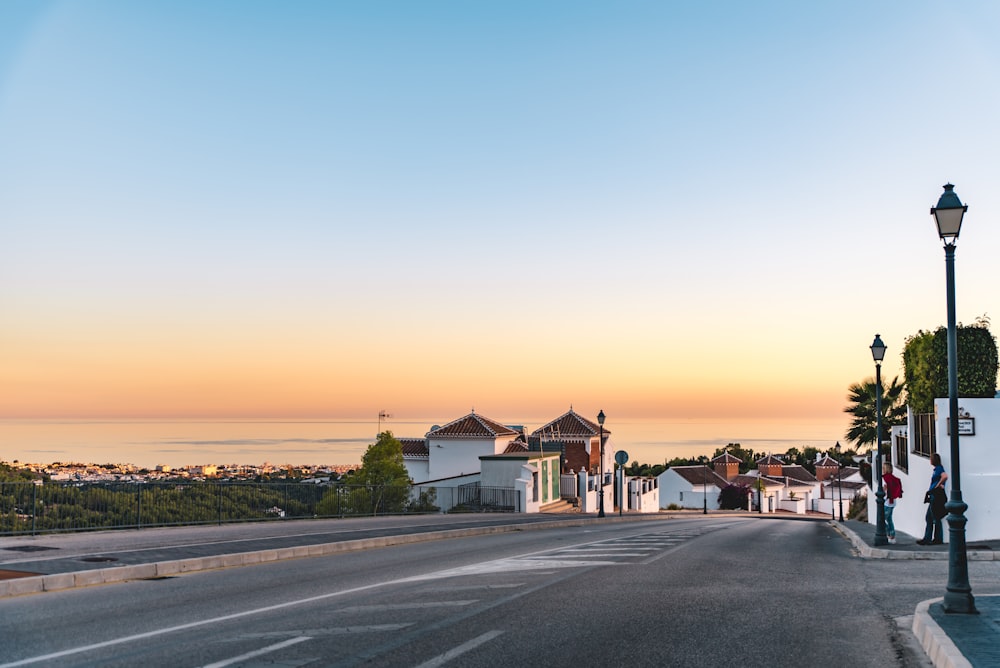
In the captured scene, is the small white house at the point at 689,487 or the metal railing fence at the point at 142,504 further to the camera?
the small white house at the point at 689,487

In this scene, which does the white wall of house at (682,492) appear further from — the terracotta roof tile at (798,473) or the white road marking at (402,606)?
the white road marking at (402,606)

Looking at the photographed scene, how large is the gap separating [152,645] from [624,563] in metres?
9.93

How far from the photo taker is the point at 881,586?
44.3 ft

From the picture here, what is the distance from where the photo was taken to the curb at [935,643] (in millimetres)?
7465

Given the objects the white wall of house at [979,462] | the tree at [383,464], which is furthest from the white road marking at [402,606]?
the tree at [383,464]

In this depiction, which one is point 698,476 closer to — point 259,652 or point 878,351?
point 878,351

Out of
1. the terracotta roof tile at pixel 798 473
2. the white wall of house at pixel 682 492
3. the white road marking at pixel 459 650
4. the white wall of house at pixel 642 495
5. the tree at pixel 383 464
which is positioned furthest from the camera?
the terracotta roof tile at pixel 798 473

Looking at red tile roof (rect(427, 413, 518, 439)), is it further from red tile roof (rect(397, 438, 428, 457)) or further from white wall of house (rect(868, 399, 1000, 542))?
white wall of house (rect(868, 399, 1000, 542))

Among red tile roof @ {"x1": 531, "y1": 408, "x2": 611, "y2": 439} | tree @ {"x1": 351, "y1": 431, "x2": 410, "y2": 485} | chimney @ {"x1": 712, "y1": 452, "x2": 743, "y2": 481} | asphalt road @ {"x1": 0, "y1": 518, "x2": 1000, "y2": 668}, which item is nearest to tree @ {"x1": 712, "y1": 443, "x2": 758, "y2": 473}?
chimney @ {"x1": 712, "y1": 452, "x2": 743, "y2": 481}

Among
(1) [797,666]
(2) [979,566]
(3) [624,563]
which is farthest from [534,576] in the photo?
(2) [979,566]

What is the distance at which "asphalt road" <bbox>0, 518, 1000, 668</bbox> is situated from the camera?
321 inches

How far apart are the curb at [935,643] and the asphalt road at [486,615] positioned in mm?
205

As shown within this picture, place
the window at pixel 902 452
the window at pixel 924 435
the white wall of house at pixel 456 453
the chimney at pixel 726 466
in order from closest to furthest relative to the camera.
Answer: the window at pixel 924 435 → the window at pixel 902 452 → the white wall of house at pixel 456 453 → the chimney at pixel 726 466

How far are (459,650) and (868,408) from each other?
137ft
